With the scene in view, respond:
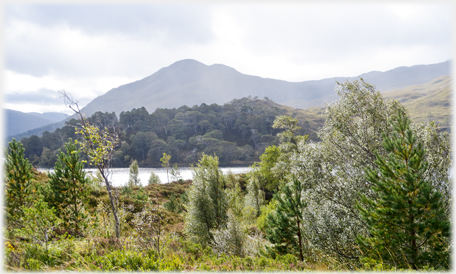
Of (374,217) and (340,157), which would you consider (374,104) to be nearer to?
(340,157)

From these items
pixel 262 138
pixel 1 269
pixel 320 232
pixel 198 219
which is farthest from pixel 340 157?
pixel 262 138

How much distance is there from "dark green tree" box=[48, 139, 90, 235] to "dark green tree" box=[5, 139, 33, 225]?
6.85 feet

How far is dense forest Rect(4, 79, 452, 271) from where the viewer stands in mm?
7828

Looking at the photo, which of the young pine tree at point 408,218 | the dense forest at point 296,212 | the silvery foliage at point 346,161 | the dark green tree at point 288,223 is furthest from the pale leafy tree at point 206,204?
the young pine tree at point 408,218

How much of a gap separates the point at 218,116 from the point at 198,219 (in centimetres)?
16464

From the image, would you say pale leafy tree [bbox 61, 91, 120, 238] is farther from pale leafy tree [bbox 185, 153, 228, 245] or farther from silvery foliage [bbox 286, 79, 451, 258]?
silvery foliage [bbox 286, 79, 451, 258]

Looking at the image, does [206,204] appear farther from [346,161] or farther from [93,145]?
[346,161]

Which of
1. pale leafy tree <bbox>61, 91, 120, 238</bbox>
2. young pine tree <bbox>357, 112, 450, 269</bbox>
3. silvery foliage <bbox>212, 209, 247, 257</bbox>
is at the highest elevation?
pale leafy tree <bbox>61, 91, 120, 238</bbox>

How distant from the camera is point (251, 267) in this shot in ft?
25.5

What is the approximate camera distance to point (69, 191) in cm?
1238

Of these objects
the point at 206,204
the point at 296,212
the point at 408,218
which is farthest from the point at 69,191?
the point at 408,218

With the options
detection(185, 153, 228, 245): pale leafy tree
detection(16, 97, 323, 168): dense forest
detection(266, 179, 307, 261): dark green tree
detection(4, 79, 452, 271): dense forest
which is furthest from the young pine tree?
detection(16, 97, 323, 168): dense forest

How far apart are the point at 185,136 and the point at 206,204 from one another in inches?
5690

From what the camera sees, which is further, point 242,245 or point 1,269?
point 242,245
